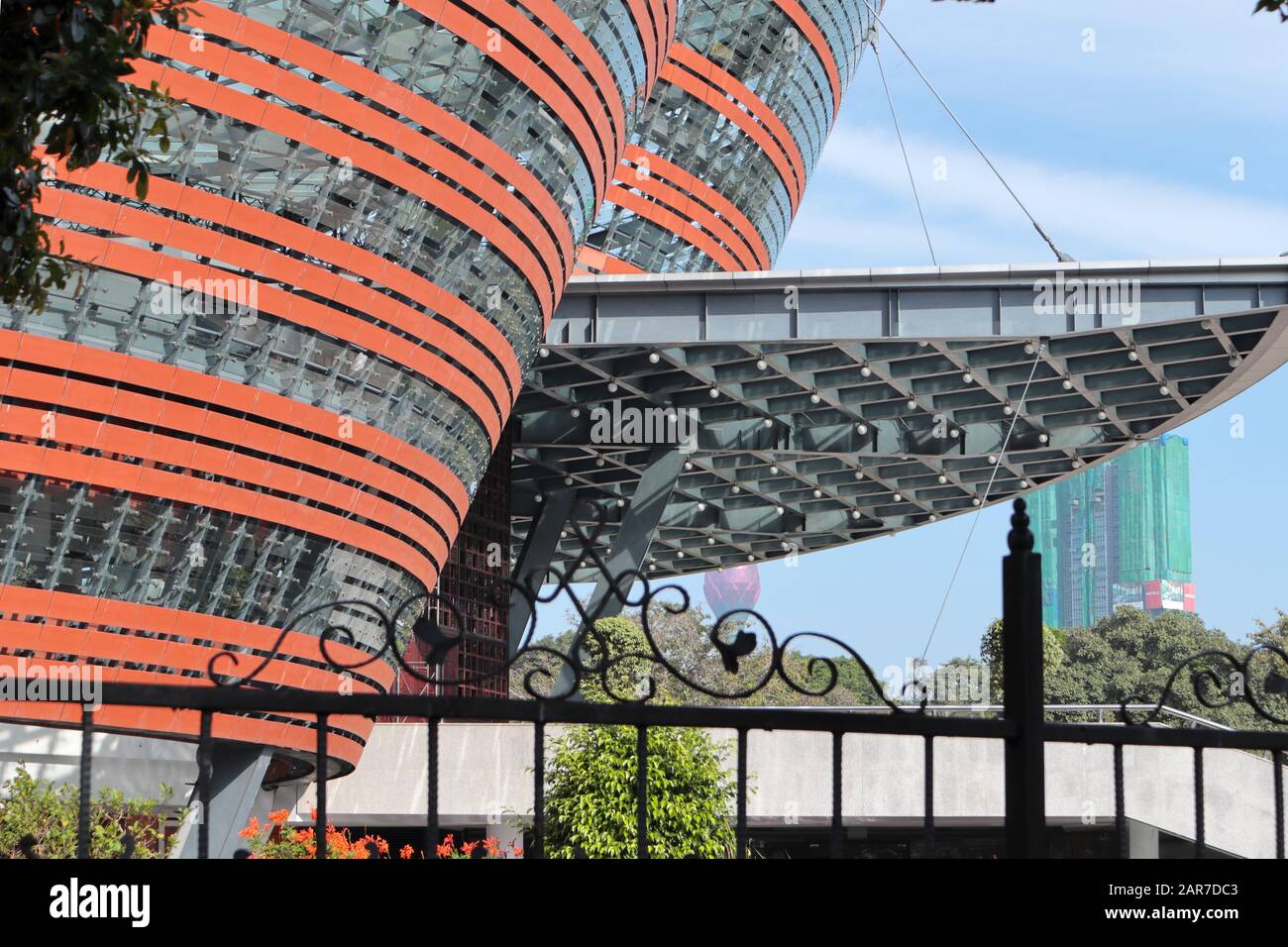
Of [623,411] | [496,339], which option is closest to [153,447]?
[496,339]

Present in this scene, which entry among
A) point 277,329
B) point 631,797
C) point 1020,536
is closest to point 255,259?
point 277,329

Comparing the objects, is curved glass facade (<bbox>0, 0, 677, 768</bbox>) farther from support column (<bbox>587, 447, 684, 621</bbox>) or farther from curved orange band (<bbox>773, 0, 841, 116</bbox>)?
curved orange band (<bbox>773, 0, 841, 116</bbox>)

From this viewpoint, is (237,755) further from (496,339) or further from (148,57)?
(148,57)

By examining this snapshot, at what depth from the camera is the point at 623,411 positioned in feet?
105

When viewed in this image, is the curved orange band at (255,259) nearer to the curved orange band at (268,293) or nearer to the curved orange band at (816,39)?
the curved orange band at (268,293)

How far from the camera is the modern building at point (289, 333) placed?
17.8 m

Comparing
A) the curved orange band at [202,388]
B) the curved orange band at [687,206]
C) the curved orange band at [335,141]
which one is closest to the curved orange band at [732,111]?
the curved orange band at [687,206]

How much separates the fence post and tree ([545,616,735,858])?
11.2 meters

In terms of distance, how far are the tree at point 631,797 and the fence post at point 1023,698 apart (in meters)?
11.2

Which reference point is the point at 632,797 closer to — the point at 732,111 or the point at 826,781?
the point at 826,781

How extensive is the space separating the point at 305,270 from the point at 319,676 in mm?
5725

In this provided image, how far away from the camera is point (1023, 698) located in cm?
372

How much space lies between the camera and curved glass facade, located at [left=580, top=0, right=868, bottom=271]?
35.9 metres

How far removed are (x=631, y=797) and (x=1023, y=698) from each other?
12.2 m
